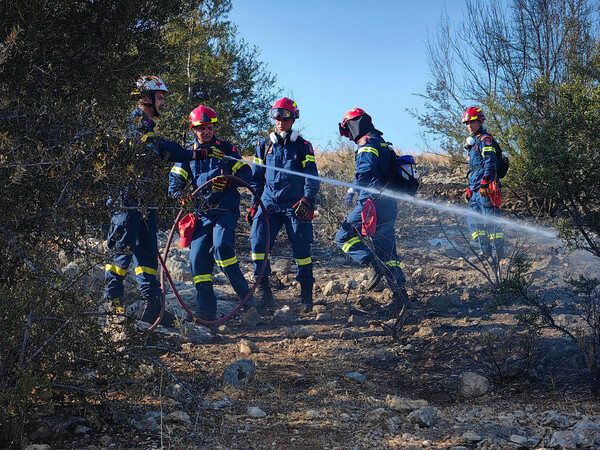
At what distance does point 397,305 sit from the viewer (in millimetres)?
6039

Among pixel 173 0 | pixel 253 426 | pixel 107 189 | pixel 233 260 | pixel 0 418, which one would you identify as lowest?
pixel 253 426

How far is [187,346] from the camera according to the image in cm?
505

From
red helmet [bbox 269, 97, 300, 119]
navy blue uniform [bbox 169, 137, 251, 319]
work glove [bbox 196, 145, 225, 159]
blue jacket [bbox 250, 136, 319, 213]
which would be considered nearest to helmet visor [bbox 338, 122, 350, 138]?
blue jacket [bbox 250, 136, 319, 213]

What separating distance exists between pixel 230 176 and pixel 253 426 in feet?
9.13

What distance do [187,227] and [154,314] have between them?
35.1 inches

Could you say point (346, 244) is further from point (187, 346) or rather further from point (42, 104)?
point (42, 104)

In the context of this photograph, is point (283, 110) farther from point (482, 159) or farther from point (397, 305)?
point (482, 159)

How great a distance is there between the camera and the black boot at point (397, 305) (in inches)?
209

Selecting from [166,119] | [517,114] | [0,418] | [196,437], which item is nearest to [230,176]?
[196,437]

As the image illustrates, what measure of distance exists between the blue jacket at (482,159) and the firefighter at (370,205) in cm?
224

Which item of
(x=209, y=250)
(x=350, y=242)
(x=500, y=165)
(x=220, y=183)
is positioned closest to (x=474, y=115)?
(x=500, y=165)

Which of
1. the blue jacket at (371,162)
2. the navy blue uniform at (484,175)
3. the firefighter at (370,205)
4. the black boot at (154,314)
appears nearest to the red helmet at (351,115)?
the firefighter at (370,205)

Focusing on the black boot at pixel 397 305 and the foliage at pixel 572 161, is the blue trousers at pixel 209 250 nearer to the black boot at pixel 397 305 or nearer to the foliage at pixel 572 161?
the black boot at pixel 397 305

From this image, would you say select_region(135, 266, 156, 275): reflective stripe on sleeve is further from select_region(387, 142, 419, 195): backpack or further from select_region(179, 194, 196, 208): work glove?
select_region(387, 142, 419, 195): backpack
